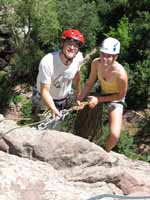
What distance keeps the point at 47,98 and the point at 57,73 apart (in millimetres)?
259

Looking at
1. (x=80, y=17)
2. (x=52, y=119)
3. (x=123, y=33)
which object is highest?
(x=52, y=119)

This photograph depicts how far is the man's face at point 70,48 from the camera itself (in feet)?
18.0

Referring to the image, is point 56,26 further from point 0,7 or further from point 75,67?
point 75,67

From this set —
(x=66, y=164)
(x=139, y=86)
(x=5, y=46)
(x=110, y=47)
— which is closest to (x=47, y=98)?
(x=110, y=47)

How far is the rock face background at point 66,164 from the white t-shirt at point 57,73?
0.58 metres

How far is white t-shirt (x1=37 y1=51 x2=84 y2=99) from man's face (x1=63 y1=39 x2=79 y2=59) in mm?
90

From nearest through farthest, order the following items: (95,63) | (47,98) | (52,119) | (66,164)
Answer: (66,164), (52,119), (47,98), (95,63)

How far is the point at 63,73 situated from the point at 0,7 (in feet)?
53.9

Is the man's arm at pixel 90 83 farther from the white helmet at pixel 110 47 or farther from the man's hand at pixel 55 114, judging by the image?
the man's hand at pixel 55 114

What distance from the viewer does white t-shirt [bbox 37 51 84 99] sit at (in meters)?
5.46

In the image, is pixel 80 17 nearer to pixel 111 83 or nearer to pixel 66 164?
pixel 111 83

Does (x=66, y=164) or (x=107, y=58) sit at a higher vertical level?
(x=107, y=58)

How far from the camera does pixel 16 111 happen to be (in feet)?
68.8

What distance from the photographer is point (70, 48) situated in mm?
5500
